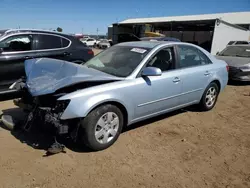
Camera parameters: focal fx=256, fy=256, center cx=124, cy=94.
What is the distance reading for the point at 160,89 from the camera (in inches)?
168

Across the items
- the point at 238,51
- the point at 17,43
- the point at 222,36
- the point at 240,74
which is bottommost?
the point at 240,74

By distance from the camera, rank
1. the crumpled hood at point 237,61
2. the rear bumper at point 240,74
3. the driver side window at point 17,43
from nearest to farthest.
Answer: the driver side window at point 17,43
the rear bumper at point 240,74
the crumpled hood at point 237,61

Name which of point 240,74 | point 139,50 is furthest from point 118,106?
point 240,74

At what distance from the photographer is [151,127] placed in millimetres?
4637

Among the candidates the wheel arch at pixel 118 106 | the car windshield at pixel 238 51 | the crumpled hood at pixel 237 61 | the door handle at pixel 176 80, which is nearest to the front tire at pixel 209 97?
the door handle at pixel 176 80

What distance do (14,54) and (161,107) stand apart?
355 cm

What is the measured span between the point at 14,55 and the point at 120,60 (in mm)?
2766

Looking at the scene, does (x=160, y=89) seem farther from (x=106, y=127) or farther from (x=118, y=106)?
(x=106, y=127)

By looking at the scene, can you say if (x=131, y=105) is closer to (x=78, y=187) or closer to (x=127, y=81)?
(x=127, y=81)

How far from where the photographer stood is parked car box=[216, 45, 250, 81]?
8914 millimetres

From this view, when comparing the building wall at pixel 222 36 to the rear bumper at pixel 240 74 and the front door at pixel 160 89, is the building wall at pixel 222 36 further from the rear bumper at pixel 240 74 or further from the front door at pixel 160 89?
the front door at pixel 160 89

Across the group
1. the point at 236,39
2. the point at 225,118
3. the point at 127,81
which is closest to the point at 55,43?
the point at 127,81

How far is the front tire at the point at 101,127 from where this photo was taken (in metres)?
3.41

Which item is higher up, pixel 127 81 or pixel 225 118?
pixel 127 81
